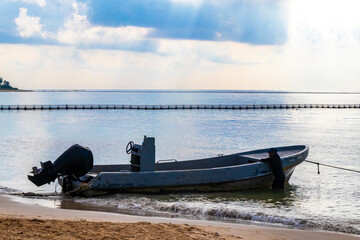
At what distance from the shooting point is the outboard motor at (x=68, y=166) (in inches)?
645


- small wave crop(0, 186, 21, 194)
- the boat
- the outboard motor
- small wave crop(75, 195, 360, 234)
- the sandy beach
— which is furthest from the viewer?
small wave crop(0, 186, 21, 194)

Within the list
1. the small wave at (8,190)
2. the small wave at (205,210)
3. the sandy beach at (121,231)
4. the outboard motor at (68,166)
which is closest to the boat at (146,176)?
the outboard motor at (68,166)

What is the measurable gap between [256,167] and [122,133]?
40.4 metres

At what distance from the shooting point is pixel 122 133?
57.8 m

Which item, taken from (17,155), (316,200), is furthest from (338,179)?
(17,155)

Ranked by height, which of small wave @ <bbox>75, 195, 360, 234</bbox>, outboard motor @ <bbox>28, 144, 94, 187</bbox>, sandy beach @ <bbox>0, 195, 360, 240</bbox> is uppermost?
outboard motor @ <bbox>28, 144, 94, 187</bbox>

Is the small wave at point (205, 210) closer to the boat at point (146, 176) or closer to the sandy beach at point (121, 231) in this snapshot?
the boat at point (146, 176)

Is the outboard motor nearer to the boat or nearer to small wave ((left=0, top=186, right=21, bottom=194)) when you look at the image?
the boat

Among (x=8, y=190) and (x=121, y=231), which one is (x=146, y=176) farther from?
(x=121, y=231)

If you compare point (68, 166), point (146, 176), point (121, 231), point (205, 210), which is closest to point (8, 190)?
point (68, 166)

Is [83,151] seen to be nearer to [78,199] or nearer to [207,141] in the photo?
[78,199]

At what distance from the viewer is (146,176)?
17234mm

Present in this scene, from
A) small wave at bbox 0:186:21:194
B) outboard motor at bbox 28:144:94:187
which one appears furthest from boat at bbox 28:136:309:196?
small wave at bbox 0:186:21:194

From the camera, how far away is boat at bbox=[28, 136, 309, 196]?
653 inches
